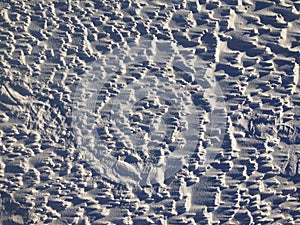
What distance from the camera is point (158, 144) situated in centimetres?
120

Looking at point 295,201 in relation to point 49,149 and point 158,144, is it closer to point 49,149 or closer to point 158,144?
point 158,144

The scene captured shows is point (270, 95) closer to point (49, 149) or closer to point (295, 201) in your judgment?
point (295, 201)

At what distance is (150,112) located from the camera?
1.20 metres

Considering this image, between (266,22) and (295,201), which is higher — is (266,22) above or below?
above

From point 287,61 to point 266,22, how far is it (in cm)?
A: 11

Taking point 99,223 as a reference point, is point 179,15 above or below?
above

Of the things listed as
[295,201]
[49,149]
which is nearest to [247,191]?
[295,201]

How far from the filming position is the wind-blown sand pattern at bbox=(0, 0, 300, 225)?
1.18 meters

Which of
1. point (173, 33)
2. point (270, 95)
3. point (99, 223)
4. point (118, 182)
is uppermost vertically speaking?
point (173, 33)

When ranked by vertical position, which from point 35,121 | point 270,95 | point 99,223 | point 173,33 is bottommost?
point 99,223

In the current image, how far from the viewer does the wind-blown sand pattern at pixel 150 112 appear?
1.18 meters

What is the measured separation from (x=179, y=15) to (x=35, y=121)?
0.44m

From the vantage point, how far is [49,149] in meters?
1.18

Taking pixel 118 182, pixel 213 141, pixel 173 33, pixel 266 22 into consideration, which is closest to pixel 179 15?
pixel 173 33
